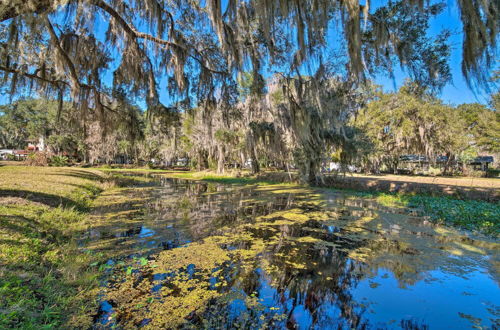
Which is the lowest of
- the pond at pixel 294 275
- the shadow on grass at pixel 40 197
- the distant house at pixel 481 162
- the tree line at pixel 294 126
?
the pond at pixel 294 275

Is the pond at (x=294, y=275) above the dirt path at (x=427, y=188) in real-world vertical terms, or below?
below

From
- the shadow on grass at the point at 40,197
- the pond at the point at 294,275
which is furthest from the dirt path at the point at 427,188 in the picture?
the shadow on grass at the point at 40,197

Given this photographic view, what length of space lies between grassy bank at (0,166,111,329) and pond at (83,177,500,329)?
279 millimetres

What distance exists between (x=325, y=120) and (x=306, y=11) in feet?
30.2

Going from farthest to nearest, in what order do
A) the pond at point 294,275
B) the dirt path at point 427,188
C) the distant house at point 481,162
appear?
the distant house at point 481,162 < the dirt path at point 427,188 < the pond at point 294,275

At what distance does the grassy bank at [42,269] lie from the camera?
7.54ft

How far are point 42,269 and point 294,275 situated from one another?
133 inches

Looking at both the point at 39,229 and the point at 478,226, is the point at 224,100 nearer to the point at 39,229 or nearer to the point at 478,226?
the point at 39,229

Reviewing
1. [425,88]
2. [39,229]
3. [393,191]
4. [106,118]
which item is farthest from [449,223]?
[106,118]

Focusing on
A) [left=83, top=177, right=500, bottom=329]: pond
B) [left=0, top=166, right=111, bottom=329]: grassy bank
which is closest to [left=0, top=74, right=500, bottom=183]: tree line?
[left=0, top=166, right=111, bottom=329]: grassy bank

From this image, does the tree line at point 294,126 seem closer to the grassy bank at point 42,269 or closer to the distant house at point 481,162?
the distant house at point 481,162

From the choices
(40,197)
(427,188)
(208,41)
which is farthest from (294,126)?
(427,188)

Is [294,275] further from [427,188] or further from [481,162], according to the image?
[481,162]

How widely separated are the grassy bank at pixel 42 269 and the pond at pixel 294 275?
0.92ft
